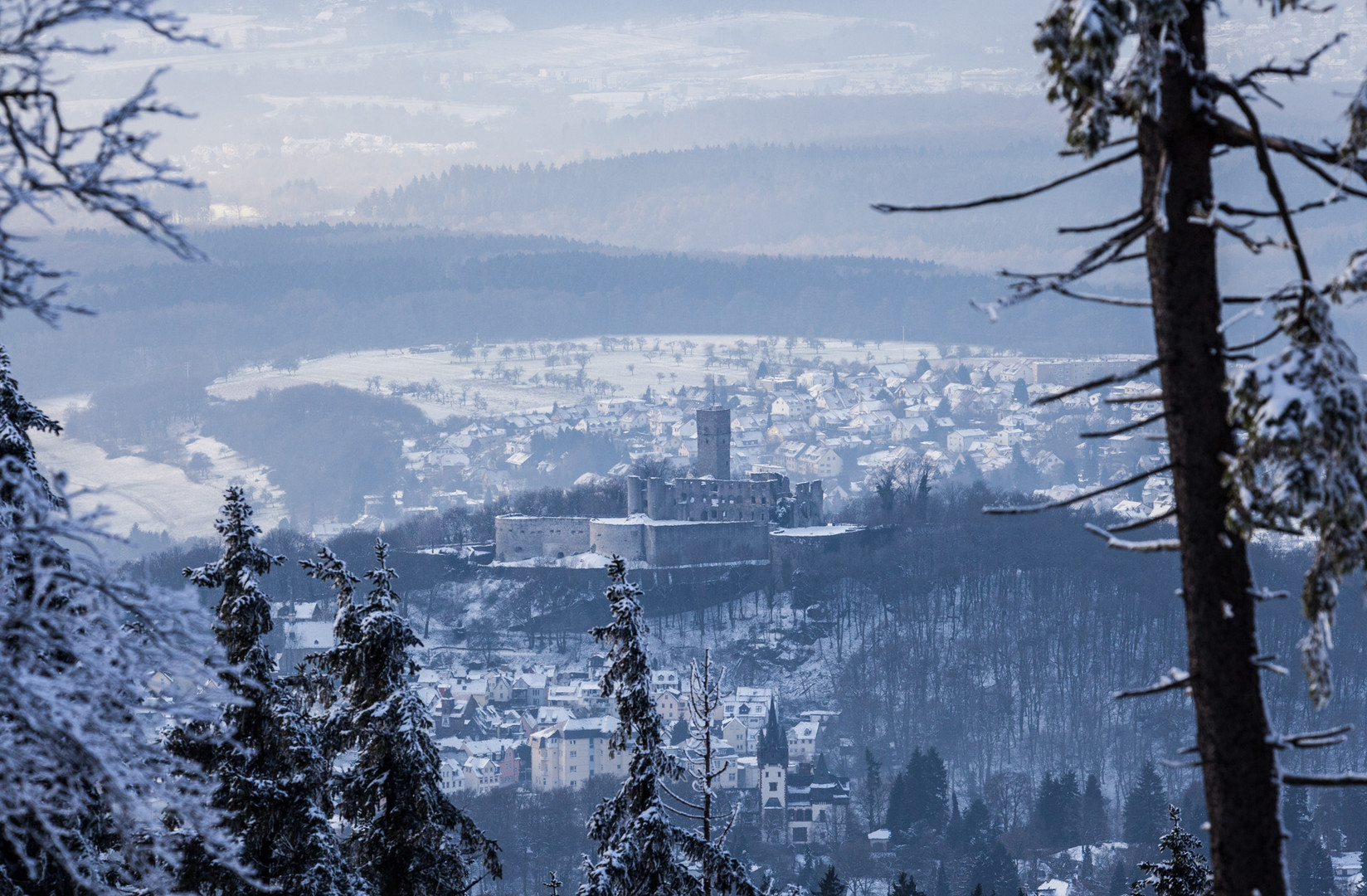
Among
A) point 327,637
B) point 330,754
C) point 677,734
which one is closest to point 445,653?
point 327,637

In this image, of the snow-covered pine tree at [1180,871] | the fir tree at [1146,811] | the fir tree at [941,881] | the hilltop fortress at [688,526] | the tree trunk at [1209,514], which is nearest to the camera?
the tree trunk at [1209,514]

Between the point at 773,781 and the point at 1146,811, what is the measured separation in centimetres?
1635

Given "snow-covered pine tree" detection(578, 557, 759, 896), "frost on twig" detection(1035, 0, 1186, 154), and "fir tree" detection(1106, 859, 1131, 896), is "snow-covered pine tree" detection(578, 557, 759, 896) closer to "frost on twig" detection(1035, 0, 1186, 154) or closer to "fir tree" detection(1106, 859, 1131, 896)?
"frost on twig" detection(1035, 0, 1186, 154)

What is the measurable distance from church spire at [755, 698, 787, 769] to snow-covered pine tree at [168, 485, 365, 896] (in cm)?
5906

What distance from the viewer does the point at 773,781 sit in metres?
69.3

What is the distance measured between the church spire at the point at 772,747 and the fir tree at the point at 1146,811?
15.4 meters

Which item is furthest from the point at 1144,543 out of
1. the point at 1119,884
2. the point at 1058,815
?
the point at 1058,815

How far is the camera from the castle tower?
103938 millimetres

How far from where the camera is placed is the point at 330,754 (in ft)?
41.3

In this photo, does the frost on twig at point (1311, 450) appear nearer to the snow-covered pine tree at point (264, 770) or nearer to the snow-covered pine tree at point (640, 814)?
the snow-covered pine tree at point (640, 814)

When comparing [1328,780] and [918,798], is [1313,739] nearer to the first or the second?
[1328,780]

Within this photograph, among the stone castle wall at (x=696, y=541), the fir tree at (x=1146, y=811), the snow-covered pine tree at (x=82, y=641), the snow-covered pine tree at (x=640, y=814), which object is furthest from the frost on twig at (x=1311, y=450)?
the stone castle wall at (x=696, y=541)

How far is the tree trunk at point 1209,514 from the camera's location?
16.1 ft

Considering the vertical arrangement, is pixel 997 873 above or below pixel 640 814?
below
